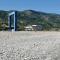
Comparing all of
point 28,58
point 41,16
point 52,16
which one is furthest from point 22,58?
point 41,16

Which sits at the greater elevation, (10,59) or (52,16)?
(10,59)

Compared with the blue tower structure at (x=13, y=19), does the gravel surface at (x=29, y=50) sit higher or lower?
higher

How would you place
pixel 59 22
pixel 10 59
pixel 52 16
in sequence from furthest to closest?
pixel 52 16, pixel 59 22, pixel 10 59

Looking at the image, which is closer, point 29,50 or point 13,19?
point 29,50

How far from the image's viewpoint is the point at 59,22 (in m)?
60.5

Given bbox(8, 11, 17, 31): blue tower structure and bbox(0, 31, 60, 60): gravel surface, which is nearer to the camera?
bbox(0, 31, 60, 60): gravel surface

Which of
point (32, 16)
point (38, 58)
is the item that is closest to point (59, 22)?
point (32, 16)

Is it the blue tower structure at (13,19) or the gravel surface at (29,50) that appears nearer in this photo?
the gravel surface at (29,50)

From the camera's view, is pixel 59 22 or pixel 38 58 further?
pixel 59 22

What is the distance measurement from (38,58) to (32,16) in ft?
200

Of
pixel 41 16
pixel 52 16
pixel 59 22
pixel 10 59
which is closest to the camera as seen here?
pixel 10 59

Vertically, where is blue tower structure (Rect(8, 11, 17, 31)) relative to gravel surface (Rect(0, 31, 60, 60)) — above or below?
below

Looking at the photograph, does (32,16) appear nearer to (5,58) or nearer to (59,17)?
(59,17)

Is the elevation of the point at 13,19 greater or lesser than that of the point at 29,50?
lesser
